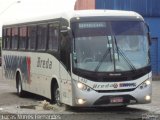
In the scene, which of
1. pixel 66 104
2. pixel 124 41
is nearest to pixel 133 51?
pixel 124 41

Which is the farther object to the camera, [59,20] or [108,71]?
[59,20]

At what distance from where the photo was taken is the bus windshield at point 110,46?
599 inches

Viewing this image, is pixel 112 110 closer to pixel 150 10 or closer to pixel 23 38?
pixel 23 38

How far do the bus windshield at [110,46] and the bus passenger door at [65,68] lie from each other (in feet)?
1.22

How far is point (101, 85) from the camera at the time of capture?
15.0 metres

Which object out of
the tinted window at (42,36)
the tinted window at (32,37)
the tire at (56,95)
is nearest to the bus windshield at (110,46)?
the tire at (56,95)

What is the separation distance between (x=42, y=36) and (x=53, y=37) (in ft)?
5.13

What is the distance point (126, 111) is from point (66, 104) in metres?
1.72

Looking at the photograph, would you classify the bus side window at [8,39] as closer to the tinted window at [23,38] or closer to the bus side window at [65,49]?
the tinted window at [23,38]

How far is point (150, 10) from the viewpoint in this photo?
39344 millimetres

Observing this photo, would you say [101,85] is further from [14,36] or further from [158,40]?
[158,40]

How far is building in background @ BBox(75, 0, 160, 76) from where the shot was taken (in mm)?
38938

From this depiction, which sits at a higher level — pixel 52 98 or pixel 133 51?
pixel 133 51

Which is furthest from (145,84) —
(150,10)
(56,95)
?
(150,10)
